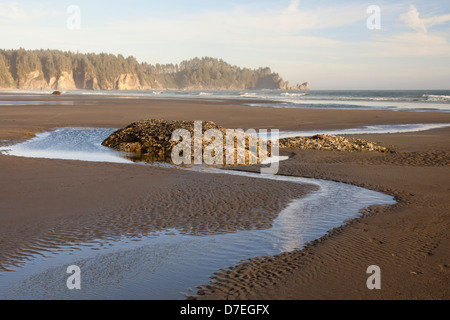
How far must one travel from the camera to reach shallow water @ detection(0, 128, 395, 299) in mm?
4562

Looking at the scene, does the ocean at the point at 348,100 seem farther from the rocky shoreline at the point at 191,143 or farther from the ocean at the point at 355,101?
the rocky shoreline at the point at 191,143

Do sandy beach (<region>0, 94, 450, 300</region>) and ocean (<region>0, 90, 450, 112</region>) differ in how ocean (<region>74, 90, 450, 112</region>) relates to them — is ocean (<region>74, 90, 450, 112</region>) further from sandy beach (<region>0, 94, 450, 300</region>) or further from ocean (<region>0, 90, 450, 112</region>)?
sandy beach (<region>0, 94, 450, 300</region>)

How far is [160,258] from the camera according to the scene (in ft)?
17.9

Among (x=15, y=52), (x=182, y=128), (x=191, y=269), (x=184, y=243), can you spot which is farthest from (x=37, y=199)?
(x=15, y=52)

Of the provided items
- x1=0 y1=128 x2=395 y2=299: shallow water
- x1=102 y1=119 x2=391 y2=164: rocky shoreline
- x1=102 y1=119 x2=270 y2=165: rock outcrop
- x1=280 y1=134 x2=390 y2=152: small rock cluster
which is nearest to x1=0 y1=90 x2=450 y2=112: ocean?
x1=280 y1=134 x2=390 y2=152: small rock cluster

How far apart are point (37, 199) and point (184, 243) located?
11.5ft

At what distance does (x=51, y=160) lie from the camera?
12.0 meters

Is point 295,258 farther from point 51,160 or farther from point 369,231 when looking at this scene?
point 51,160

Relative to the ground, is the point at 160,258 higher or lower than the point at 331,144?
lower

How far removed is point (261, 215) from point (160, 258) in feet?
7.72

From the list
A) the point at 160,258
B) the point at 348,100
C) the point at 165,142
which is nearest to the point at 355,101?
the point at 348,100

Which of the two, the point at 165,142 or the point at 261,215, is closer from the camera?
the point at 261,215

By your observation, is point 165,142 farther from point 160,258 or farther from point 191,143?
point 160,258
